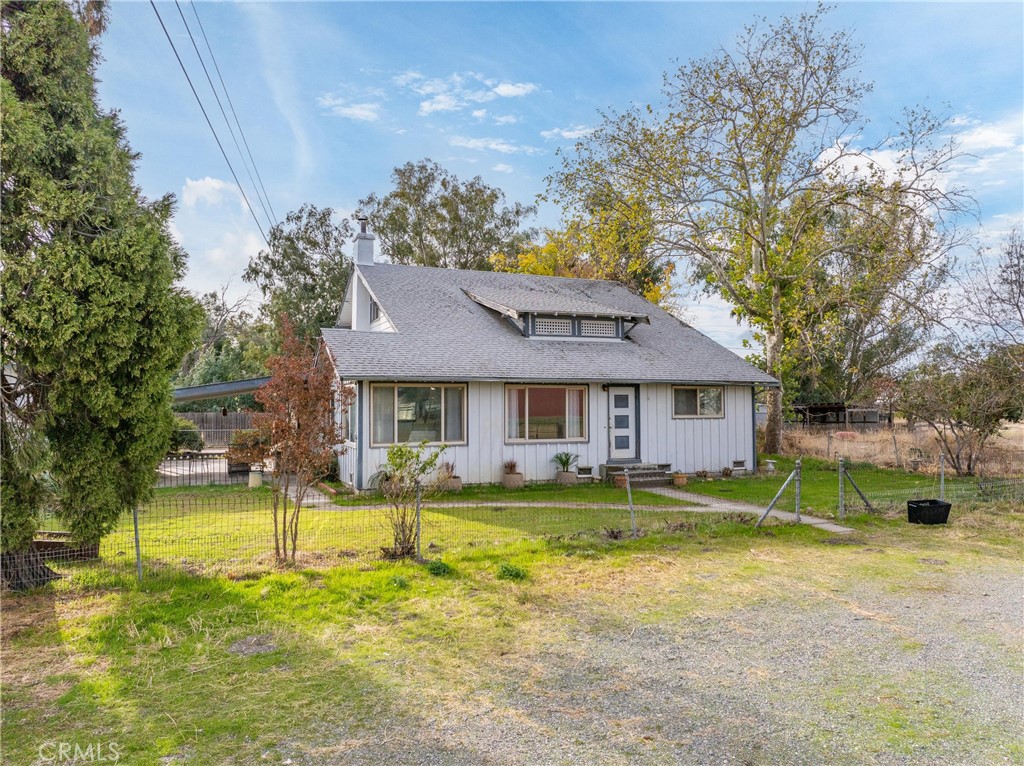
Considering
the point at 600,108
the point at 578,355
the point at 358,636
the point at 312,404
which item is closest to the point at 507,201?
the point at 600,108

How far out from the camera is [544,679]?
4711mm

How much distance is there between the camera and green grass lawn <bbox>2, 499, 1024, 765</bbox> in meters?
3.93

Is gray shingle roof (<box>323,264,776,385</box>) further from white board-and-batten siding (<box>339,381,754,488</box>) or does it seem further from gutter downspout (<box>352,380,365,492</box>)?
gutter downspout (<box>352,380,365,492</box>)

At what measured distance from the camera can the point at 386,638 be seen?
5.52 meters

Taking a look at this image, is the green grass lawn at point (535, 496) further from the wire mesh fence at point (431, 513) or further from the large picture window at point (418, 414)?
the large picture window at point (418, 414)

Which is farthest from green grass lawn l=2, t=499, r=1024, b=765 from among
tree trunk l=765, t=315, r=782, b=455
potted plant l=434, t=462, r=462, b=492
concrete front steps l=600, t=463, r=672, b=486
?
tree trunk l=765, t=315, r=782, b=455

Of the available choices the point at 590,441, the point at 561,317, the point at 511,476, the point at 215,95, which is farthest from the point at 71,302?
the point at 561,317

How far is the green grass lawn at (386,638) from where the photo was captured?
3.93 m

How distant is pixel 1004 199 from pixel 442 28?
1609cm

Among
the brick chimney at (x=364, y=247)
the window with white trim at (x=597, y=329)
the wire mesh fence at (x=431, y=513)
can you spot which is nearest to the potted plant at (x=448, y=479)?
the wire mesh fence at (x=431, y=513)

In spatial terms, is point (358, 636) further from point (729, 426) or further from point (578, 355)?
point (729, 426)

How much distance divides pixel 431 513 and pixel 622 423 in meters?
6.50

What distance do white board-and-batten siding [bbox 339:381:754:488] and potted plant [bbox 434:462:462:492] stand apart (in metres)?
0.30

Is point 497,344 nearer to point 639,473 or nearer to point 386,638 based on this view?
point 639,473
